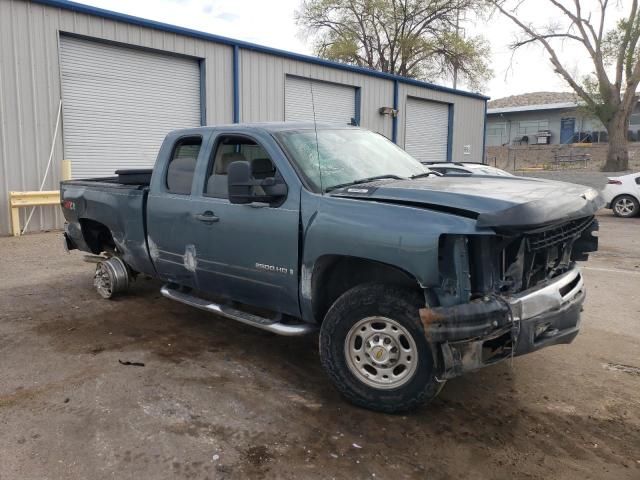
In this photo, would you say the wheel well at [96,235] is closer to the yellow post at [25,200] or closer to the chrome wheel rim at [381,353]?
the chrome wheel rim at [381,353]

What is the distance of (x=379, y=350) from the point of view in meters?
3.55

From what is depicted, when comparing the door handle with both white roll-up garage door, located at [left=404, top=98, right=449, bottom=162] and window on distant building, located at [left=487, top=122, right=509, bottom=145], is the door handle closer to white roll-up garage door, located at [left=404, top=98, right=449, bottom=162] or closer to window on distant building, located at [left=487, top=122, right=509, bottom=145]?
white roll-up garage door, located at [left=404, top=98, right=449, bottom=162]

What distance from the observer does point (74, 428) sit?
135 inches

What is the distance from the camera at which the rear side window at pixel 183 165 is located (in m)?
5.01

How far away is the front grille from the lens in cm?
342

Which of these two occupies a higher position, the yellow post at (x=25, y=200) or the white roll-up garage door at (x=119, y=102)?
the white roll-up garage door at (x=119, y=102)

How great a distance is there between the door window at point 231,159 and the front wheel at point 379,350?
4.61ft

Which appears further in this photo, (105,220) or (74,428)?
(105,220)

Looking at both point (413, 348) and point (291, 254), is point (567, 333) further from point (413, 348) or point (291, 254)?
point (291, 254)

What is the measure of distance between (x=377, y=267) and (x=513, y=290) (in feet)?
2.95

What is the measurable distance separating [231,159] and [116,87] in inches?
381

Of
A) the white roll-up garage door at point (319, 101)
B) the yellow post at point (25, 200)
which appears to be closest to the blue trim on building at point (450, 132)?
the white roll-up garage door at point (319, 101)

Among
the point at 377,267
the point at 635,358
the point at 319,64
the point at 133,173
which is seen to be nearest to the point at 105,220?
the point at 133,173

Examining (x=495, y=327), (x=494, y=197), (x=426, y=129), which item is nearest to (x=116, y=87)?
(x=494, y=197)
